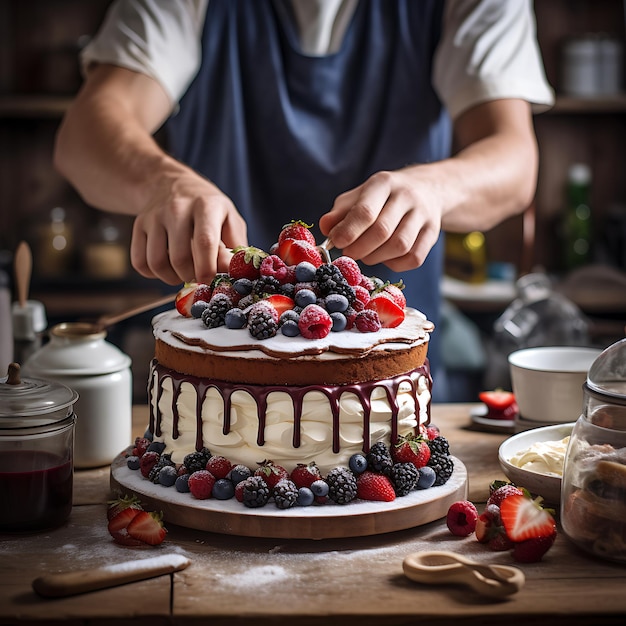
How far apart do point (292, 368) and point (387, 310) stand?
19 centimetres

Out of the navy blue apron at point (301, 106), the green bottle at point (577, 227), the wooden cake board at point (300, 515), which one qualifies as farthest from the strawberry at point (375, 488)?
the green bottle at point (577, 227)

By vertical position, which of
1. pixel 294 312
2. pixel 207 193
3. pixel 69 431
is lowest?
pixel 69 431

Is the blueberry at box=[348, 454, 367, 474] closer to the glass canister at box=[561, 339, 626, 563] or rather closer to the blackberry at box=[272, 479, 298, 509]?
the blackberry at box=[272, 479, 298, 509]

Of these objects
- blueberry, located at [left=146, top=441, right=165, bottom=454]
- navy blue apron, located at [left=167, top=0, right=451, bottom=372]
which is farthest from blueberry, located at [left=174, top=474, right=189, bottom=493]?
navy blue apron, located at [left=167, top=0, right=451, bottom=372]

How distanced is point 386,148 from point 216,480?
1219mm

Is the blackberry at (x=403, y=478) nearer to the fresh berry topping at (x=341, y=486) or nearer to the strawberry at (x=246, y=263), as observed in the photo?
the fresh berry topping at (x=341, y=486)

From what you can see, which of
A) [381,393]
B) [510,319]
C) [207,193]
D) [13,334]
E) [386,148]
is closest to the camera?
[381,393]

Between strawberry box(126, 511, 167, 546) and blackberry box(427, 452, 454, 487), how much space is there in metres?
0.40

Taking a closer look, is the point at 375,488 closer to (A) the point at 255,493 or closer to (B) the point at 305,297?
(A) the point at 255,493

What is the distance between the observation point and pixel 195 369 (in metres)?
1.32

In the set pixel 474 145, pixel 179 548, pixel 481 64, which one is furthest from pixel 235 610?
pixel 481 64

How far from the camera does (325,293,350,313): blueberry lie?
4.25ft

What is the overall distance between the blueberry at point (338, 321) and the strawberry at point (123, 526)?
37cm

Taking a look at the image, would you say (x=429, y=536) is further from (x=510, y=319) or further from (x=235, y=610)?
(x=510, y=319)
